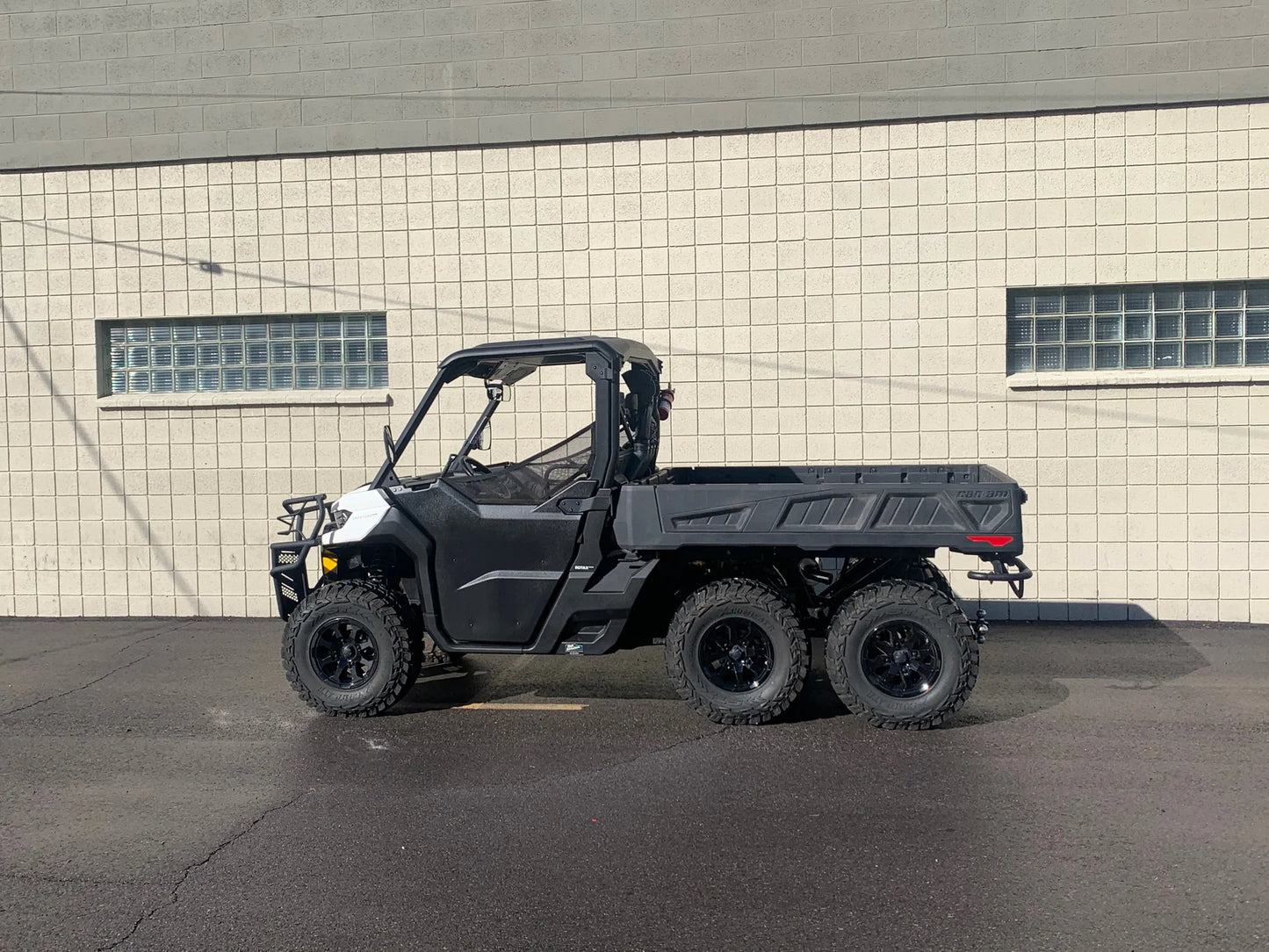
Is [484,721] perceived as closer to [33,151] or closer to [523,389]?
[523,389]

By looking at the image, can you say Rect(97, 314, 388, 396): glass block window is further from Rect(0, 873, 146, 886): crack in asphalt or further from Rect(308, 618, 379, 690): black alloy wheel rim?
Rect(0, 873, 146, 886): crack in asphalt

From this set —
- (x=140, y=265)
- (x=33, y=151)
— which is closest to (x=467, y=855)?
(x=140, y=265)

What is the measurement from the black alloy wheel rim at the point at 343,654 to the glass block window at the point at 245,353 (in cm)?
389

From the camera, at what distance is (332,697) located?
6.94 meters


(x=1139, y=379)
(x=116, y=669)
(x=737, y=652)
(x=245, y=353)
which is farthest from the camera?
(x=245, y=353)

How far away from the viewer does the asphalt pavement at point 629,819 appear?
405 centimetres

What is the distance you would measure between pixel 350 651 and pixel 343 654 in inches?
2.0

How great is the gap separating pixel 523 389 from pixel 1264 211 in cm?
637

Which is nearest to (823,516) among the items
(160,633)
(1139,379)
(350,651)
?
(350,651)

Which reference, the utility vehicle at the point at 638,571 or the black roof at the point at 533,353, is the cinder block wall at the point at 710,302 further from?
the black roof at the point at 533,353

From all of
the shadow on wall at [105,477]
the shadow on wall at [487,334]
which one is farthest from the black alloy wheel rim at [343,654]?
the shadow on wall at [105,477]

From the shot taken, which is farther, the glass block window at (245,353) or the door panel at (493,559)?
the glass block window at (245,353)

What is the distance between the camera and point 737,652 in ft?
21.7

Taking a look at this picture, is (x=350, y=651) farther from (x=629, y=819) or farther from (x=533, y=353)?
(x=629, y=819)
